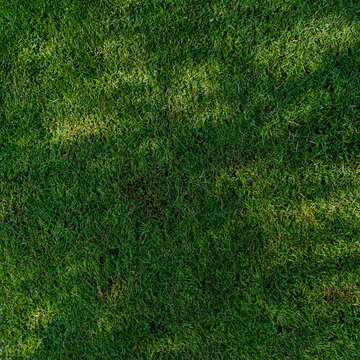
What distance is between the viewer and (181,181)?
2.42 metres

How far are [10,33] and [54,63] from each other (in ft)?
1.76

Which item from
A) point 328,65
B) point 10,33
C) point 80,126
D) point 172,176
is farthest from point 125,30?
point 328,65

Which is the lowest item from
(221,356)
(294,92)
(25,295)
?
(221,356)

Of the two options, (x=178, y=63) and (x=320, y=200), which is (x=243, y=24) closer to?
(x=178, y=63)

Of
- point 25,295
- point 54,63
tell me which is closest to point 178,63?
point 54,63

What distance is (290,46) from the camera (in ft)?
7.73

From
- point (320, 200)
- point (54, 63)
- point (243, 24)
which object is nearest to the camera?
point (320, 200)

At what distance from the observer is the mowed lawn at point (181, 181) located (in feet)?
7.41

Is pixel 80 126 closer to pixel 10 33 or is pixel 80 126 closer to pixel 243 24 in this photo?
pixel 10 33

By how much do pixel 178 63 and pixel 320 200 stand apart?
161 cm

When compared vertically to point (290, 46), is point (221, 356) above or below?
below

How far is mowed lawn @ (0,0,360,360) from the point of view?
2.26 meters

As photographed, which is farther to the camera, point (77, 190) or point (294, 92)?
point (77, 190)

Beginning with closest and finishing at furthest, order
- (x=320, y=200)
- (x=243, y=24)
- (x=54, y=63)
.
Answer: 1. (x=320, y=200)
2. (x=243, y=24)
3. (x=54, y=63)
